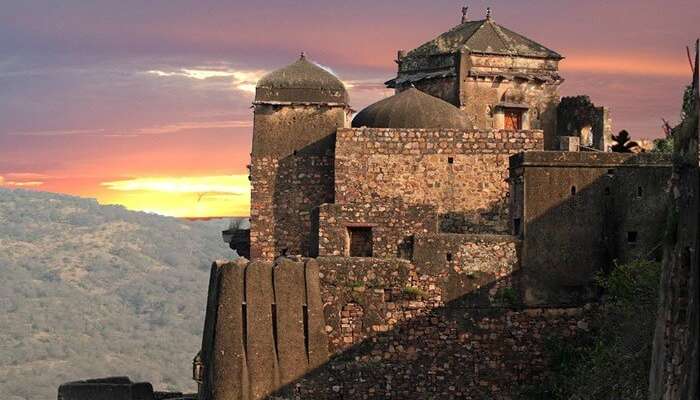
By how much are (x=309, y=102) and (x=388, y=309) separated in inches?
346

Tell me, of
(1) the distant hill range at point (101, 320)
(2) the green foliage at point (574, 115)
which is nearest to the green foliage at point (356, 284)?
(2) the green foliage at point (574, 115)

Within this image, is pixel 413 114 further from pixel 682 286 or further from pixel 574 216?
pixel 682 286

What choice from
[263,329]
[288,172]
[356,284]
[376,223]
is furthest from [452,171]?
[263,329]

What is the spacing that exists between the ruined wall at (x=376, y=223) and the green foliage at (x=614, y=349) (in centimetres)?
374

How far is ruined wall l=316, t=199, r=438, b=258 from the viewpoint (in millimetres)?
29625

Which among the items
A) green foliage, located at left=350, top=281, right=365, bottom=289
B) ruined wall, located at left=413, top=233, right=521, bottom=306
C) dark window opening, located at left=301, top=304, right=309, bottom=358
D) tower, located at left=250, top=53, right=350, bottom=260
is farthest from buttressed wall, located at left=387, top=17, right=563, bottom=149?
dark window opening, located at left=301, top=304, right=309, bottom=358

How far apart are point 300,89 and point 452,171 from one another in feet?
Answer: 15.0

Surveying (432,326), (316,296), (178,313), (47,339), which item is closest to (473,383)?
(432,326)

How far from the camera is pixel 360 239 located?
30.1m

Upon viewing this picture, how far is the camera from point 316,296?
27.8 metres

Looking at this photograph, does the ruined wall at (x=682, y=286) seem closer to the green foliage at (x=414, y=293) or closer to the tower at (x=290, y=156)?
the green foliage at (x=414, y=293)

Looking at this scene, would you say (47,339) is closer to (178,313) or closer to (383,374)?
(178,313)

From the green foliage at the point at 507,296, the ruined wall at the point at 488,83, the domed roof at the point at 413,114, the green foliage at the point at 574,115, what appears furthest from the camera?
the green foliage at the point at 574,115

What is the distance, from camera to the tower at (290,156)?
3481 centimetres
